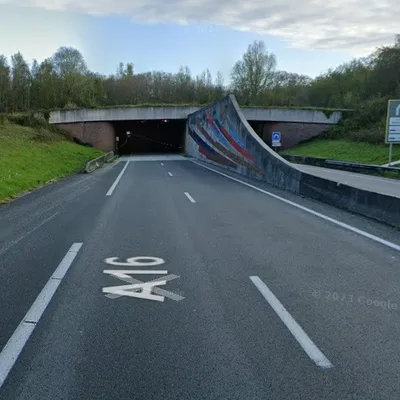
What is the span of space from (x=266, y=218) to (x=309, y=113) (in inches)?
1840

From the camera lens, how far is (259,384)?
3471mm

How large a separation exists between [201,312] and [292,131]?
53.5 metres

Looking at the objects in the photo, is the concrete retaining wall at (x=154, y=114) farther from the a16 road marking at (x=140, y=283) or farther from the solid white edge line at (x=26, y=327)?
the solid white edge line at (x=26, y=327)

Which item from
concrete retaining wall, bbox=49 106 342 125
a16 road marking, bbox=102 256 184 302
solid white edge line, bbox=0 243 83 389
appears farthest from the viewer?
concrete retaining wall, bbox=49 106 342 125

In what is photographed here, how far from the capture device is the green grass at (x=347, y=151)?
119ft

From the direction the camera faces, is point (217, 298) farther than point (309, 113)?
No

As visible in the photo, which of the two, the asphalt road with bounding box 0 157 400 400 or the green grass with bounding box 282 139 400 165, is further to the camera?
the green grass with bounding box 282 139 400 165

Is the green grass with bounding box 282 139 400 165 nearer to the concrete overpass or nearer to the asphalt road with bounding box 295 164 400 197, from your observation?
the concrete overpass

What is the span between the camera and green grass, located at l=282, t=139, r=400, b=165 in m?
36.4

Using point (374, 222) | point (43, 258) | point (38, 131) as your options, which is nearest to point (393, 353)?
point (43, 258)

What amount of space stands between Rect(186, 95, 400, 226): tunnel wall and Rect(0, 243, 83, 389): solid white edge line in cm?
768

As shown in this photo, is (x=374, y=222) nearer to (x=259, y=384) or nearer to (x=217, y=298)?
(x=217, y=298)

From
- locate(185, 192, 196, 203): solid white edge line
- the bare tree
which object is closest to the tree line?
the bare tree

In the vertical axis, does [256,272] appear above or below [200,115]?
below
